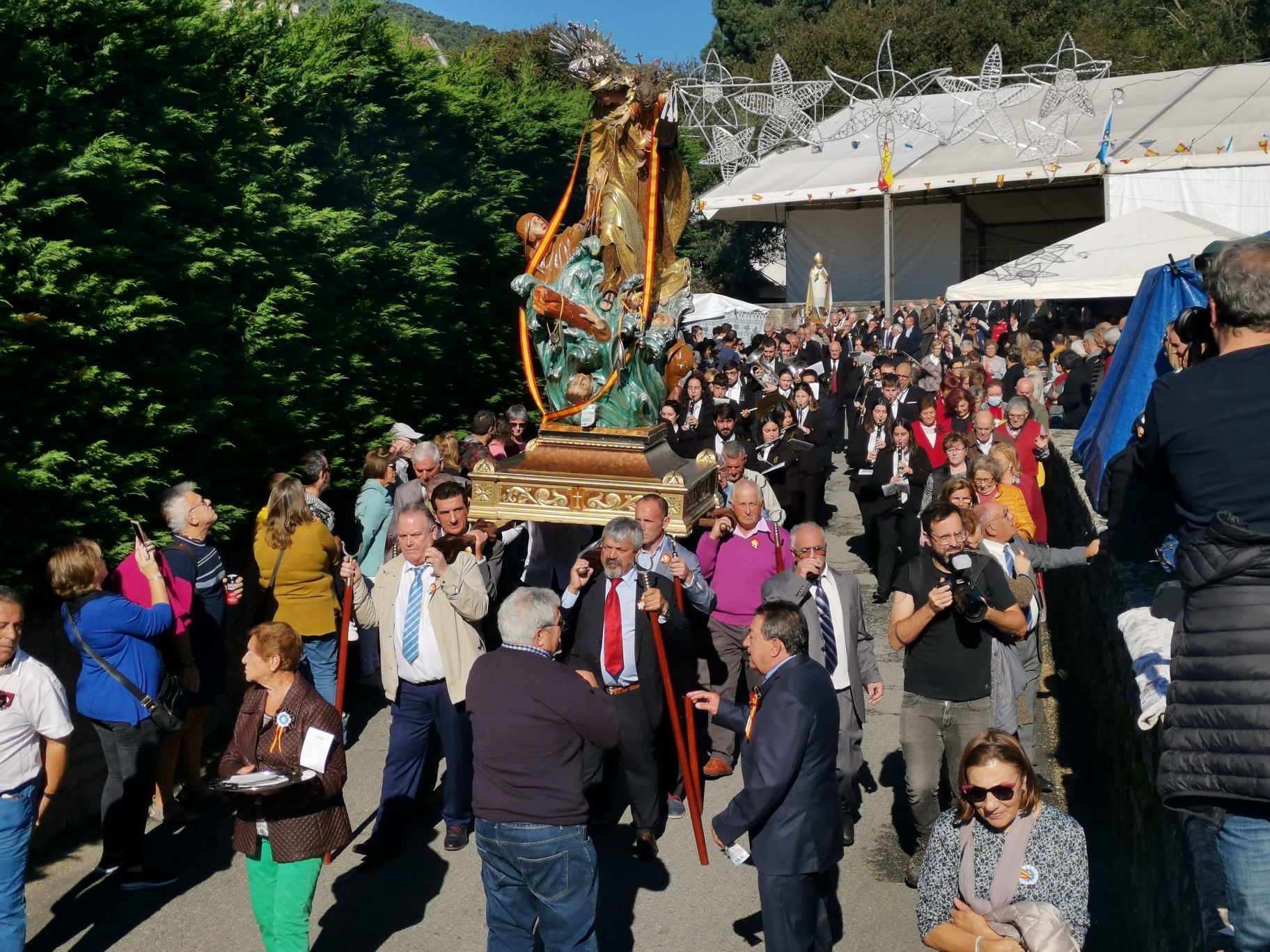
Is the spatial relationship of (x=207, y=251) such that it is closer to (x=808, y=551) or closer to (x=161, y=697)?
(x=161, y=697)

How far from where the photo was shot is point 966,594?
569cm

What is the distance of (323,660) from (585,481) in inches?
88.7

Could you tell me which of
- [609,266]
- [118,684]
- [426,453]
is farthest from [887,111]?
[118,684]

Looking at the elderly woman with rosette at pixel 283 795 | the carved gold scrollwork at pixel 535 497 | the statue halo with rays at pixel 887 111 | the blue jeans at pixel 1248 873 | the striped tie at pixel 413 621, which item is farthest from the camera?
the statue halo with rays at pixel 887 111

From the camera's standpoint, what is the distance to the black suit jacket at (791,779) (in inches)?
183

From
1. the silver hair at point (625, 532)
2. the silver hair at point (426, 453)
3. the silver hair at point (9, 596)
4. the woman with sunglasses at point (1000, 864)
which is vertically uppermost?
the silver hair at point (426, 453)

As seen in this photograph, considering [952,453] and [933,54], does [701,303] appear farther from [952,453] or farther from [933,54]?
[933,54]

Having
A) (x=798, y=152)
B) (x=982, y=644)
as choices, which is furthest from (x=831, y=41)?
(x=982, y=644)

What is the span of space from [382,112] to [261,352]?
3695 millimetres

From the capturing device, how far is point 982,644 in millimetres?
6016

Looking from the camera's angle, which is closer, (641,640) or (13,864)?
(13,864)

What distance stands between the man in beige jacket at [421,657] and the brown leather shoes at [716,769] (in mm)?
1500

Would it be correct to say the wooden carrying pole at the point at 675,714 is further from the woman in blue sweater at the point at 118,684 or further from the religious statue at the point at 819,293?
the religious statue at the point at 819,293

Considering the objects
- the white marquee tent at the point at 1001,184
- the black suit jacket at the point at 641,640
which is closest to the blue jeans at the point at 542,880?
the black suit jacket at the point at 641,640
